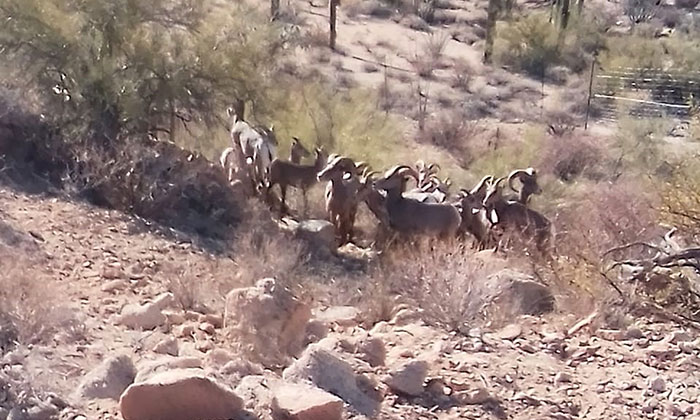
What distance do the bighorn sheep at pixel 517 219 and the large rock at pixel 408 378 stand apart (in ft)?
24.9

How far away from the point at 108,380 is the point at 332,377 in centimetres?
133

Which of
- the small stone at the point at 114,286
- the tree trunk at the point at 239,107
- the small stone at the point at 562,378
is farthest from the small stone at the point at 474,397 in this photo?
the tree trunk at the point at 239,107

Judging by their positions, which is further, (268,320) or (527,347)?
(527,347)

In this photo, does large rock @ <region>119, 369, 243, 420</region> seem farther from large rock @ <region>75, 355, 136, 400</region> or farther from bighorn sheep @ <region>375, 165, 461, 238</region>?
bighorn sheep @ <region>375, 165, 461, 238</region>

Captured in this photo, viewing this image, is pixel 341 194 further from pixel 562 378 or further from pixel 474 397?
pixel 474 397

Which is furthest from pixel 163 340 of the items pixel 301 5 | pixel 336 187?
pixel 301 5

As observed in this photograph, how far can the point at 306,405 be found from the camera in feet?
21.2

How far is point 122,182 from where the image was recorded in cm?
1543

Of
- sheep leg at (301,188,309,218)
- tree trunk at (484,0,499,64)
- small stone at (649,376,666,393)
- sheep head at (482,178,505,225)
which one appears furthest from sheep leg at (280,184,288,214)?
tree trunk at (484,0,499,64)

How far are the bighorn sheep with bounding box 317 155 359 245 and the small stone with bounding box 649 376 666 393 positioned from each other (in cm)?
879

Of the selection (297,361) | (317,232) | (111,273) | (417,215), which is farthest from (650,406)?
(317,232)

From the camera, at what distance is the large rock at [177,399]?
636 centimetres

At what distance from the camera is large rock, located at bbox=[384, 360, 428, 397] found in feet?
24.2

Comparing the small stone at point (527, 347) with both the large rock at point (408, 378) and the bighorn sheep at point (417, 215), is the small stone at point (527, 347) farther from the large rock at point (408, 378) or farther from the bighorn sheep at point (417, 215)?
the bighorn sheep at point (417, 215)
